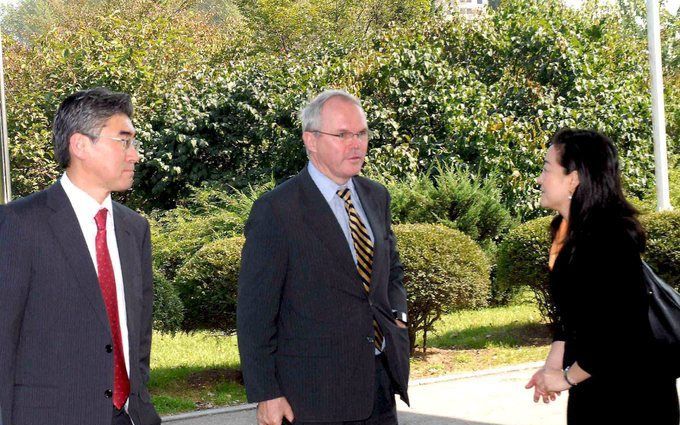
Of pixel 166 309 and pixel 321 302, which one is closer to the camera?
pixel 321 302

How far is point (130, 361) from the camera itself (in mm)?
3928

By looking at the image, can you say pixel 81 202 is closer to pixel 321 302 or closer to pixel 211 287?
pixel 321 302

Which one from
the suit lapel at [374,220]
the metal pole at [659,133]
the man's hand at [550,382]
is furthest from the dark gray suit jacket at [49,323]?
the metal pole at [659,133]

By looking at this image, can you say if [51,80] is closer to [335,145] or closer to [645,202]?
[645,202]

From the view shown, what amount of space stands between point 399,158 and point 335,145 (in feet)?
40.6

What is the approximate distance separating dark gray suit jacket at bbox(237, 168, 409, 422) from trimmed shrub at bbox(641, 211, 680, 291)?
7484 mm

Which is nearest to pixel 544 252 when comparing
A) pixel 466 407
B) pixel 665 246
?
pixel 665 246

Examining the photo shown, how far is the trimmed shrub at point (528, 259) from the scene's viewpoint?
11336 mm

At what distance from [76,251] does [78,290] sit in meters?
0.16

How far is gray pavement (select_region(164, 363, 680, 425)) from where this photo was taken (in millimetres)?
8023

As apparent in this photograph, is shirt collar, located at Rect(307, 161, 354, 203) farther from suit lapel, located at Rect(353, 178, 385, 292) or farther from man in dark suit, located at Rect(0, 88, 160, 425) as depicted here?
man in dark suit, located at Rect(0, 88, 160, 425)

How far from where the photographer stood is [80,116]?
396 centimetres

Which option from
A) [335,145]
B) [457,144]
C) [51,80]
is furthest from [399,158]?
[335,145]

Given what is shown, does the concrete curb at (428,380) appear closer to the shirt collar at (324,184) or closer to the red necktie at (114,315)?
the shirt collar at (324,184)
